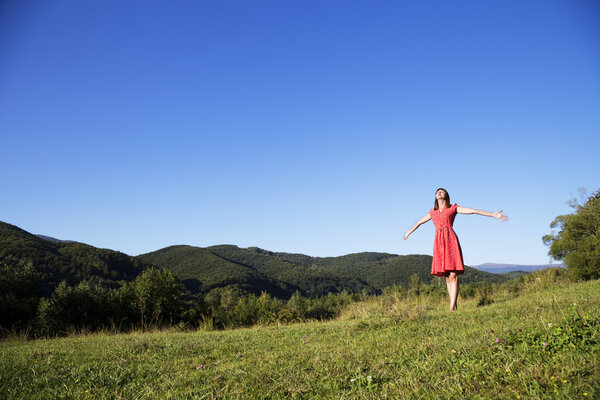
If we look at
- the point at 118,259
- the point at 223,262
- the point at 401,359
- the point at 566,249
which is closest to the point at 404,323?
the point at 401,359

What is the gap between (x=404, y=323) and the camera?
512 centimetres

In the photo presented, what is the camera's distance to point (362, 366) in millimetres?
3209

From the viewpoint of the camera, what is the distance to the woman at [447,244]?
6922 mm

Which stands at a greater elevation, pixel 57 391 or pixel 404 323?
pixel 404 323

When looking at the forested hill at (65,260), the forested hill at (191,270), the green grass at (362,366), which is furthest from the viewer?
the forested hill at (191,270)

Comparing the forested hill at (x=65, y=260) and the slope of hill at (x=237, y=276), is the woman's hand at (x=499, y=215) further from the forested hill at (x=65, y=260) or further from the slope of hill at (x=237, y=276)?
the slope of hill at (x=237, y=276)

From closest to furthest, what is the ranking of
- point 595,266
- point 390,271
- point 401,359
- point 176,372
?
point 401,359 < point 176,372 < point 595,266 < point 390,271

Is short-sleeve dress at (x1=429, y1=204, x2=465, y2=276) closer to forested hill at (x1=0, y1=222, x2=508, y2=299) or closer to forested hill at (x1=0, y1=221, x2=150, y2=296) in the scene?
forested hill at (x1=0, y1=222, x2=508, y2=299)

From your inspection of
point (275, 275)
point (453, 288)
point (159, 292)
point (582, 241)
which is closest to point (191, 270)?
point (275, 275)

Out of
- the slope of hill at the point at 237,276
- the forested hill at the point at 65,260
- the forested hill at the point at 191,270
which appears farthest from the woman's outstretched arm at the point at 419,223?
the slope of hill at the point at 237,276

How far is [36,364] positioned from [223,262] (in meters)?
159

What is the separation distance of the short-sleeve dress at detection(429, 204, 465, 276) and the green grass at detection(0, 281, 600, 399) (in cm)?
196

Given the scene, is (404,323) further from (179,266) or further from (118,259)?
(179,266)

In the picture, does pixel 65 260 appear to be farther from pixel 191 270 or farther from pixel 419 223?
pixel 419 223
